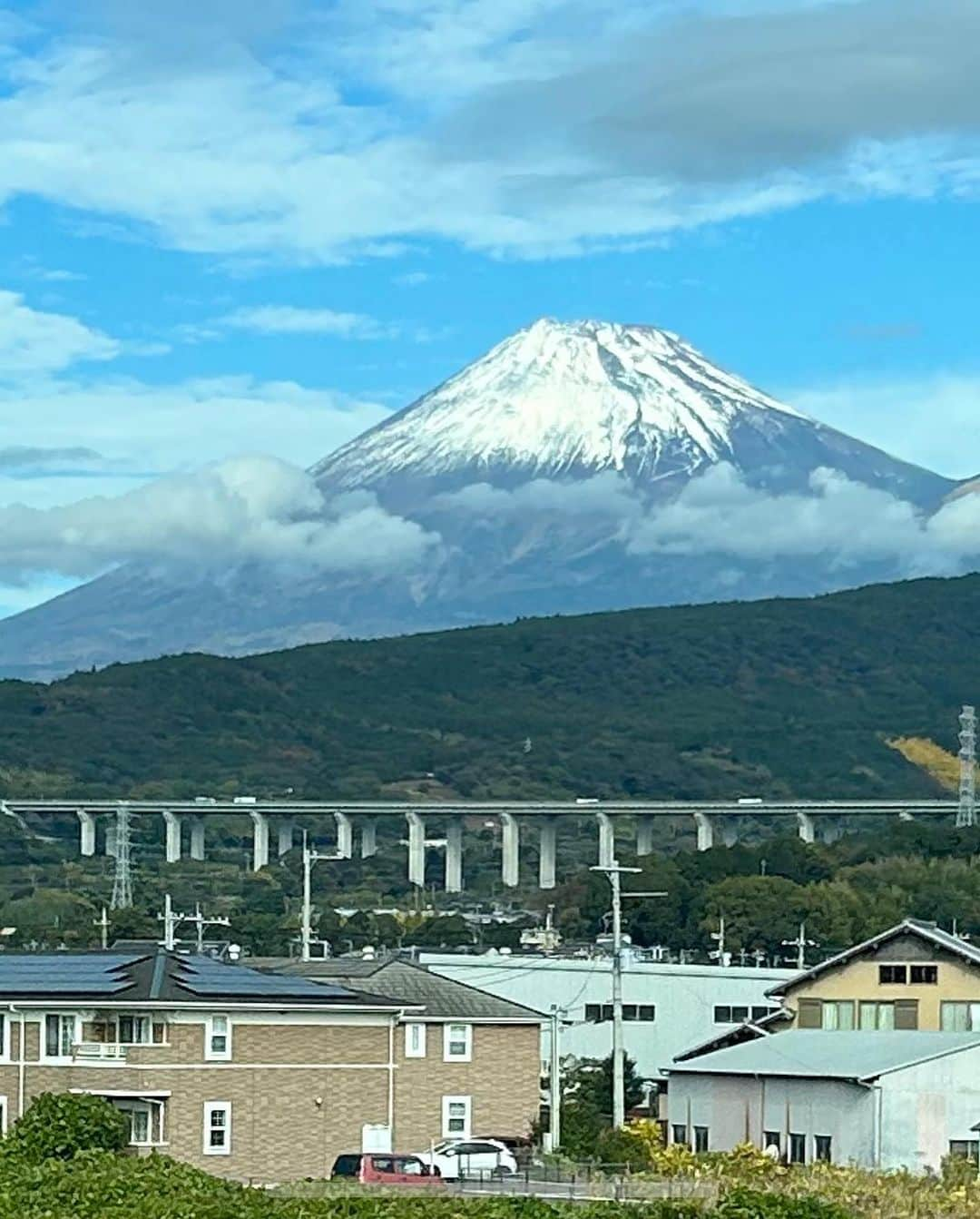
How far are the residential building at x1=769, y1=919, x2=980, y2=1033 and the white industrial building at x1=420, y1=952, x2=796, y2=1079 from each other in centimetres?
1788

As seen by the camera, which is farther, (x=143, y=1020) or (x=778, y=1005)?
(x=778, y=1005)

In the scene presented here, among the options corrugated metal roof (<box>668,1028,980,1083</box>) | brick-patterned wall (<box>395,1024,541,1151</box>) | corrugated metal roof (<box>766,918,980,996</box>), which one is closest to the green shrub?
brick-patterned wall (<box>395,1024,541,1151</box>)

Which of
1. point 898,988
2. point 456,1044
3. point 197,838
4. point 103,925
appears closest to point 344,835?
point 197,838

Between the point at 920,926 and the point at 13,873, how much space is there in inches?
4363

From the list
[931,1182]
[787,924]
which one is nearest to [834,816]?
[787,924]

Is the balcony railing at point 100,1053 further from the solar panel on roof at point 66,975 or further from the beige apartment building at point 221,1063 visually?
the solar panel on roof at point 66,975

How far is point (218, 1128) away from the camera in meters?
54.2

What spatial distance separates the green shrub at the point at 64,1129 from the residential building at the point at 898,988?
638 inches

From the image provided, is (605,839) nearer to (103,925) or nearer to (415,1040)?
(103,925)

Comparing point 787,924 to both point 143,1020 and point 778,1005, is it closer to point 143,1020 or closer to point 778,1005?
point 778,1005

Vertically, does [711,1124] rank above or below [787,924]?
below

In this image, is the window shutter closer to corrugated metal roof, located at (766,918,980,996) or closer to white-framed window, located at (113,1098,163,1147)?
corrugated metal roof, located at (766,918,980,996)

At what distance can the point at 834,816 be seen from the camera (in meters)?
183

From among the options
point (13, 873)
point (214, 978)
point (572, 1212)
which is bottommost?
point (572, 1212)
